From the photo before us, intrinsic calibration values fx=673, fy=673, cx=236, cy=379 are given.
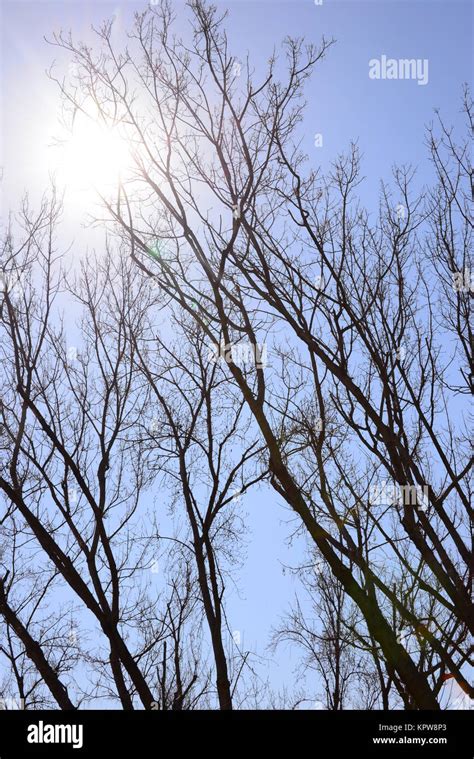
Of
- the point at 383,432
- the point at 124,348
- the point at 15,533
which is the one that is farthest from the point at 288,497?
the point at 15,533

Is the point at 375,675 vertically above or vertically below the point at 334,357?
below

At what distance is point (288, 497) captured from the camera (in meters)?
5.02

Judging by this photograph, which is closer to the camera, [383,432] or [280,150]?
[383,432]

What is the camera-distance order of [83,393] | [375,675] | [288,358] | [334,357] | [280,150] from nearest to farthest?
1. [334,357]
2. [280,150]
3. [288,358]
4. [83,393]
5. [375,675]
